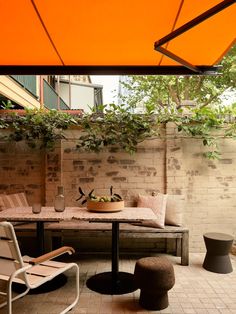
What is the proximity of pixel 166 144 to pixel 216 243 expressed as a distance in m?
1.78

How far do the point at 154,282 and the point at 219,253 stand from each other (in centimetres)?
151

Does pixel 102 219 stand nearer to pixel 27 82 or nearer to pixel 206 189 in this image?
pixel 206 189

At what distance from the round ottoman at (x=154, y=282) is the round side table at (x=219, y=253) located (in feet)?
3.93

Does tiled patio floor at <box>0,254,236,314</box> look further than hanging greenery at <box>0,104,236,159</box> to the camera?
No

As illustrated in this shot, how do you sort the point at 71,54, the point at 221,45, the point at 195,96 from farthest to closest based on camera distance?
the point at 195,96 < the point at 71,54 < the point at 221,45

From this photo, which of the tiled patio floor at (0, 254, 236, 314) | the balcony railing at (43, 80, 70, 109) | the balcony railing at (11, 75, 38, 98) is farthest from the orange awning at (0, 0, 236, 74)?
the balcony railing at (43, 80, 70, 109)

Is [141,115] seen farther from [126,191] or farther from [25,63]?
[25,63]

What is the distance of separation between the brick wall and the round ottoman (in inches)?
80.0

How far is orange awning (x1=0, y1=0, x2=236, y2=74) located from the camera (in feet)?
6.66

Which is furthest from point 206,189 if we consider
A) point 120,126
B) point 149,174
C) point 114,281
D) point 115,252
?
point 114,281

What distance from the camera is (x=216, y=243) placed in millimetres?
4238

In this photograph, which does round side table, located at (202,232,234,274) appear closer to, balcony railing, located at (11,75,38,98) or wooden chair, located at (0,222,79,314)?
wooden chair, located at (0,222,79,314)

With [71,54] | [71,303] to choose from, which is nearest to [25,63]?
[71,54]

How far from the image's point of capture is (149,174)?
17.3ft
